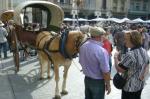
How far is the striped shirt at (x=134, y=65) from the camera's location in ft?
17.4

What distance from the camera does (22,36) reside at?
1205 cm

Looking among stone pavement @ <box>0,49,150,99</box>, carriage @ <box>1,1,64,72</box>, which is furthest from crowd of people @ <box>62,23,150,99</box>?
carriage @ <box>1,1,64,72</box>

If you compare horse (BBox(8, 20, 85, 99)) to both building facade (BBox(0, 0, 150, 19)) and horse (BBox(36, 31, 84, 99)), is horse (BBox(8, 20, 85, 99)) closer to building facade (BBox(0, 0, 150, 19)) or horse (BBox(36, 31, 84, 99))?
horse (BBox(36, 31, 84, 99))

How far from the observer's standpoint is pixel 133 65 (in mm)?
5316

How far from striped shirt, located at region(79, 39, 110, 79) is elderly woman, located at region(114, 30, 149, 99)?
0.22m

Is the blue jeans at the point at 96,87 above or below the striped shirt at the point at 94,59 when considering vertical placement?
below

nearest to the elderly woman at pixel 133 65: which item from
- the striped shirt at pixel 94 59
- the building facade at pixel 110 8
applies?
the striped shirt at pixel 94 59

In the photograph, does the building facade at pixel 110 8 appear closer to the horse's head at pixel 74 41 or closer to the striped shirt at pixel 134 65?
the horse's head at pixel 74 41

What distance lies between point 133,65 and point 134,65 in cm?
1

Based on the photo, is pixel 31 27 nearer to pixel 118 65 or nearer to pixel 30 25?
pixel 30 25

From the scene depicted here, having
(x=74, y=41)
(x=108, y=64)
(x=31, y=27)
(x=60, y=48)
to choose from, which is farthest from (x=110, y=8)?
(x=108, y=64)

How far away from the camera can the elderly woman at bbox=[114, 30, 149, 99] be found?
17.3 feet

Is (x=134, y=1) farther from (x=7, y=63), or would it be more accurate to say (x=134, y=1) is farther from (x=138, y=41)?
(x=138, y=41)

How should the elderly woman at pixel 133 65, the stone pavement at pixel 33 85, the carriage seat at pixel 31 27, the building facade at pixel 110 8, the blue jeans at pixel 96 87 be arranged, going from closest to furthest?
the elderly woman at pixel 133 65 → the blue jeans at pixel 96 87 → the stone pavement at pixel 33 85 → the carriage seat at pixel 31 27 → the building facade at pixel 110 8
